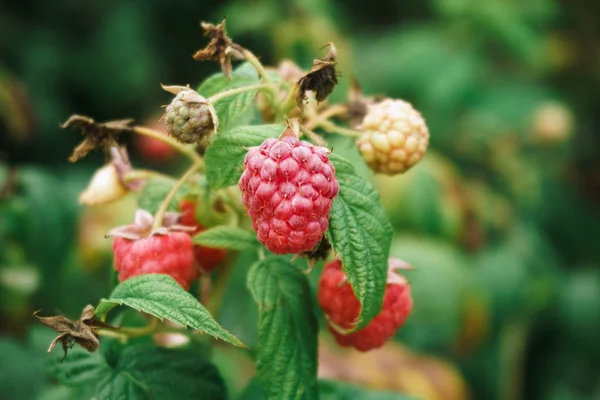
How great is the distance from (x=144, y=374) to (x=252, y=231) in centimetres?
28

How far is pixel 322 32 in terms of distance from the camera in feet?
9.68

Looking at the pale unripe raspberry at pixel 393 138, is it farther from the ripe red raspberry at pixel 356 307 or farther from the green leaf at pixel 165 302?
the green leaf at pixel 165 302

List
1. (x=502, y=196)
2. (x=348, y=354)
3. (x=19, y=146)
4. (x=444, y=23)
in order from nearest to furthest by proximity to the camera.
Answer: (x=348, y=354) < (x=502, y=196) < (x=444, y=23) < (x=19, y=146)

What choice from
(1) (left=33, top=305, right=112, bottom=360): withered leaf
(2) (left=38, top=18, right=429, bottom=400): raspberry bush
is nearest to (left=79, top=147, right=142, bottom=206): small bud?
(2) (left=38, top=18, right=429, bottom=400): raspberry bush

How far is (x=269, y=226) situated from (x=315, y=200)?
0.23 ft

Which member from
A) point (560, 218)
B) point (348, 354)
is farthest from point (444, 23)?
point (348, 354)

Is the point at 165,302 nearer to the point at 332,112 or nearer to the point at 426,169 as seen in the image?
the point at 332,112

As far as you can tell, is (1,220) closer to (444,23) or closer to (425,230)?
(425,230)

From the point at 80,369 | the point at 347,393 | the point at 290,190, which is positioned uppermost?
the point at 290,190

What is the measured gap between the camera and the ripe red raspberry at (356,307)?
1082 millimetres

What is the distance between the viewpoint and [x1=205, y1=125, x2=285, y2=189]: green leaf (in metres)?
0.95

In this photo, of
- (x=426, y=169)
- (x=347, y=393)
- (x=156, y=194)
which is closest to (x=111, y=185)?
(x=156, y=194)

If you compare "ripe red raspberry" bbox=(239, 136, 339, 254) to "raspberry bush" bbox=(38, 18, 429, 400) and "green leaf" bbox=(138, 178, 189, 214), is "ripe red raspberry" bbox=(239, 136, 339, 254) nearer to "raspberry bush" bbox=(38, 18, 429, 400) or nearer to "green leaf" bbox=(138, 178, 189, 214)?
"raspberry bush" bbox=(38, 18, 429, 400)

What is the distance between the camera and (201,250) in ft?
3.76
